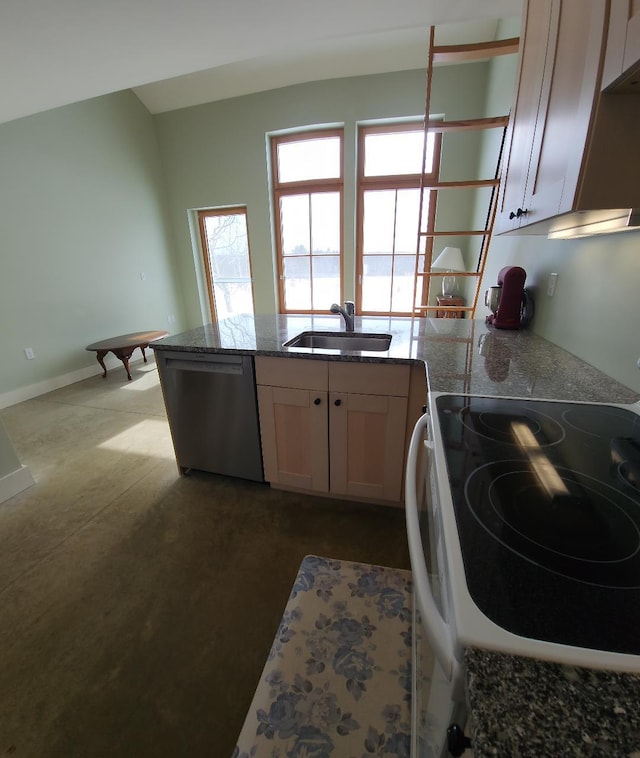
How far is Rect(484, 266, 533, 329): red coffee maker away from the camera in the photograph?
1829 mm

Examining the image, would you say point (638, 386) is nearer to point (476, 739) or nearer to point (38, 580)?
point (476, 739)

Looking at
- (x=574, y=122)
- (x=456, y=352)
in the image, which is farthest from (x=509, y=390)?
(x=574, y=122)

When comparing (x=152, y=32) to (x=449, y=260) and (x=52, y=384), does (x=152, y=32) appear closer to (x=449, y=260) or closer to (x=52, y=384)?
(x=449, y=260)

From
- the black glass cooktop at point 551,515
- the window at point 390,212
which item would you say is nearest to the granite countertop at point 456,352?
the black glass cooktop at point 551,515

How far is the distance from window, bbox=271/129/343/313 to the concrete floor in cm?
336

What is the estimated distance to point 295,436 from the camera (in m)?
1.73

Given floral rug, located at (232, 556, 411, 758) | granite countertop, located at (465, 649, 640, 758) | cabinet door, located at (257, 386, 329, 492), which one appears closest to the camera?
granite countertop, located at (465, 649, 640, 758)

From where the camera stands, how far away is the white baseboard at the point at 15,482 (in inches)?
75.2

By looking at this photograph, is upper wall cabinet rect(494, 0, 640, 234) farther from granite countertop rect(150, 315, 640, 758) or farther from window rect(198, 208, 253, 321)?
window rect(198, 208, 253, 321)

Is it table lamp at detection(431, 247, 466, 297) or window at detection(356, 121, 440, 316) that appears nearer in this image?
table lamp at detection(431, 247, 466, 297)

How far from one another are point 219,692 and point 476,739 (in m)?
1.14

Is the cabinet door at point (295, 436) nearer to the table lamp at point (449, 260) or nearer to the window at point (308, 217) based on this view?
the table lamp at point (449, 260)

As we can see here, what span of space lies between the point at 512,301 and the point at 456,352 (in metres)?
0.70

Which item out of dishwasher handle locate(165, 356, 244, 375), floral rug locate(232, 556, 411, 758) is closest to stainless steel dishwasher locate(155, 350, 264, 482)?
dishwasher handle locate(165, 356, 244, 375)
